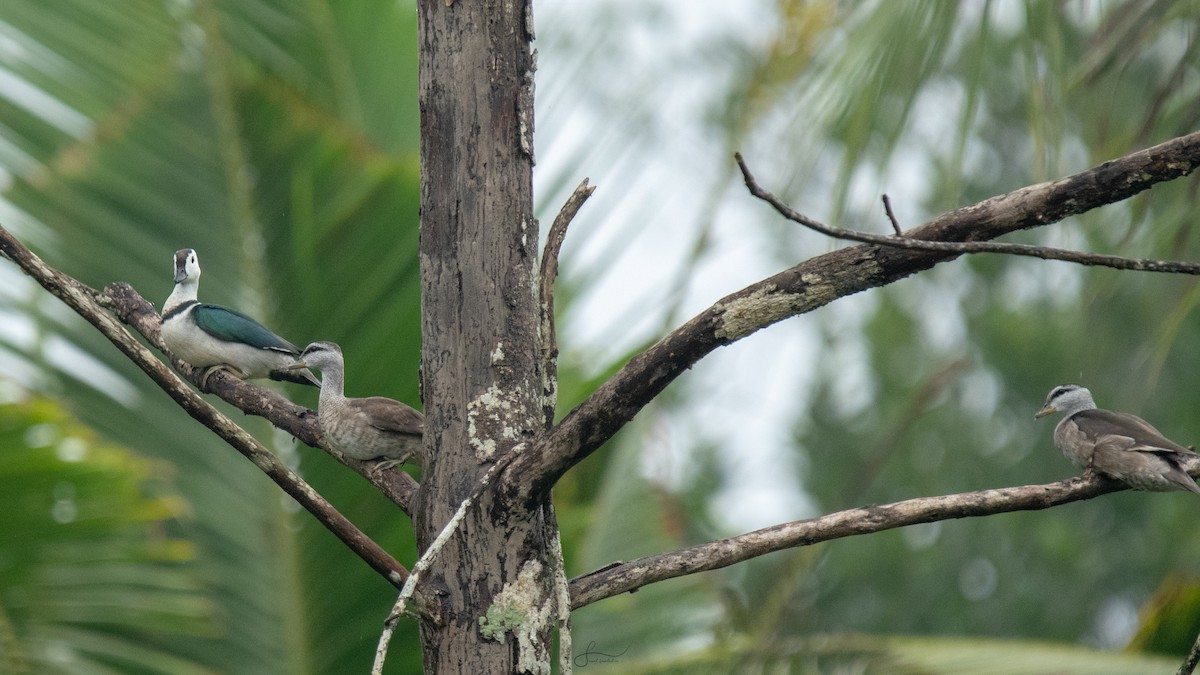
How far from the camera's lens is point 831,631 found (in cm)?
1767

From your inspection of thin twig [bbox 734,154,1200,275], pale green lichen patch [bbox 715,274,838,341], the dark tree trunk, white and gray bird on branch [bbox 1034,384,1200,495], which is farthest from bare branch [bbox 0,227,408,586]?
white and gray bird on branch [bbox 1034,384,1200,495]

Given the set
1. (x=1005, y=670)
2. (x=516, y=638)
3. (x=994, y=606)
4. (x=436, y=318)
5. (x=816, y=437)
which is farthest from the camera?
(x=816, y=437)

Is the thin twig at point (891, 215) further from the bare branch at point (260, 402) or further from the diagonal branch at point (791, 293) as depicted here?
the bare branch at point (260, 402)

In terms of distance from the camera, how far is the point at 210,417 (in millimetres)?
3607

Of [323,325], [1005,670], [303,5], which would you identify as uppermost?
[303,5]

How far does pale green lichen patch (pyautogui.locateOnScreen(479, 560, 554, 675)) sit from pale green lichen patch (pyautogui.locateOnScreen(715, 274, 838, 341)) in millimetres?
823

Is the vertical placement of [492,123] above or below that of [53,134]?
below

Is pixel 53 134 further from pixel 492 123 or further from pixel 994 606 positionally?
pixel 994 606

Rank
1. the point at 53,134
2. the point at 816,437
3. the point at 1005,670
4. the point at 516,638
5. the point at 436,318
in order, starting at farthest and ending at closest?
the point at 816,437, the point at 53,134, the point at 1005,670, the point at 436,318, the point at 516,638

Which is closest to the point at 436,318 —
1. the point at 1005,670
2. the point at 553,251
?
the point at 553,251

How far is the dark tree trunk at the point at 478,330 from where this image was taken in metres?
3.29

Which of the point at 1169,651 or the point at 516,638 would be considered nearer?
the point at 516,638

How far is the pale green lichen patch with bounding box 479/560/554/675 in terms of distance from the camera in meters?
3.26

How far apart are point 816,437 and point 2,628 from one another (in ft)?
49.3
